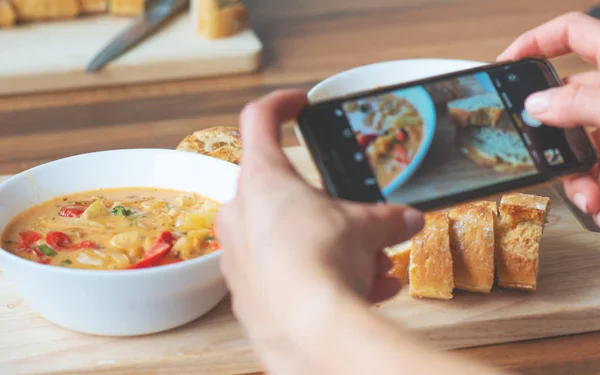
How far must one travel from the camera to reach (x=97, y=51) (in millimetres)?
2318

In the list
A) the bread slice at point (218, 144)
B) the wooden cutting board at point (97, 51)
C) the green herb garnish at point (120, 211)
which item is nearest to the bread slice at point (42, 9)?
the wooden cutting board at point (97, 51)

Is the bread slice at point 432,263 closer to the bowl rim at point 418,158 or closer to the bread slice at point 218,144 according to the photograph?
the bowl rim at point 418,158

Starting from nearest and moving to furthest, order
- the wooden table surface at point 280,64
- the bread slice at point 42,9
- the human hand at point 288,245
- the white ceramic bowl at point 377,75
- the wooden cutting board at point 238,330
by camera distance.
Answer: the human hand at point 288,245
the wooden cutting board at point 238,330
the white ceramic bowl at point 377,75
the wooden table surface at point 280,64
the bread slice at point 42,9

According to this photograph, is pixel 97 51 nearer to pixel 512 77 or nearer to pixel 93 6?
pixel 93 6

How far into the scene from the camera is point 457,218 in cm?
116

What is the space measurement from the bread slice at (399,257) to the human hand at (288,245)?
1.14ft

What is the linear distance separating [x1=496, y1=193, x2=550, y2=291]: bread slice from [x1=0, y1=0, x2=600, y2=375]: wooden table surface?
13cm

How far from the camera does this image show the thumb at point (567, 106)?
3.17ft

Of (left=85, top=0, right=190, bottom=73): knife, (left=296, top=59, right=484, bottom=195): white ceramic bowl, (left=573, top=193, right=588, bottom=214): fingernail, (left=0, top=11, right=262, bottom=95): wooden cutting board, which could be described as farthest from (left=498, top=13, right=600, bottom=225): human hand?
(left=85, top=0, right=190, bottom=73): knife

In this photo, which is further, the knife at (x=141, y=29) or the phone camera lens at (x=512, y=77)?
the knife at (x=141, y=29)

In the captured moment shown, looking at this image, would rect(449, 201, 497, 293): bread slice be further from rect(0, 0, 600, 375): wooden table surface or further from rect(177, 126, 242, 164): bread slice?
rect(177, 126, 242, 164): bread slice

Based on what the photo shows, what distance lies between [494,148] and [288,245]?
41 cm

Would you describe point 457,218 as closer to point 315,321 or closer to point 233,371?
point 233,371

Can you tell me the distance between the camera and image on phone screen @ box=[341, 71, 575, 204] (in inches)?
35.6
